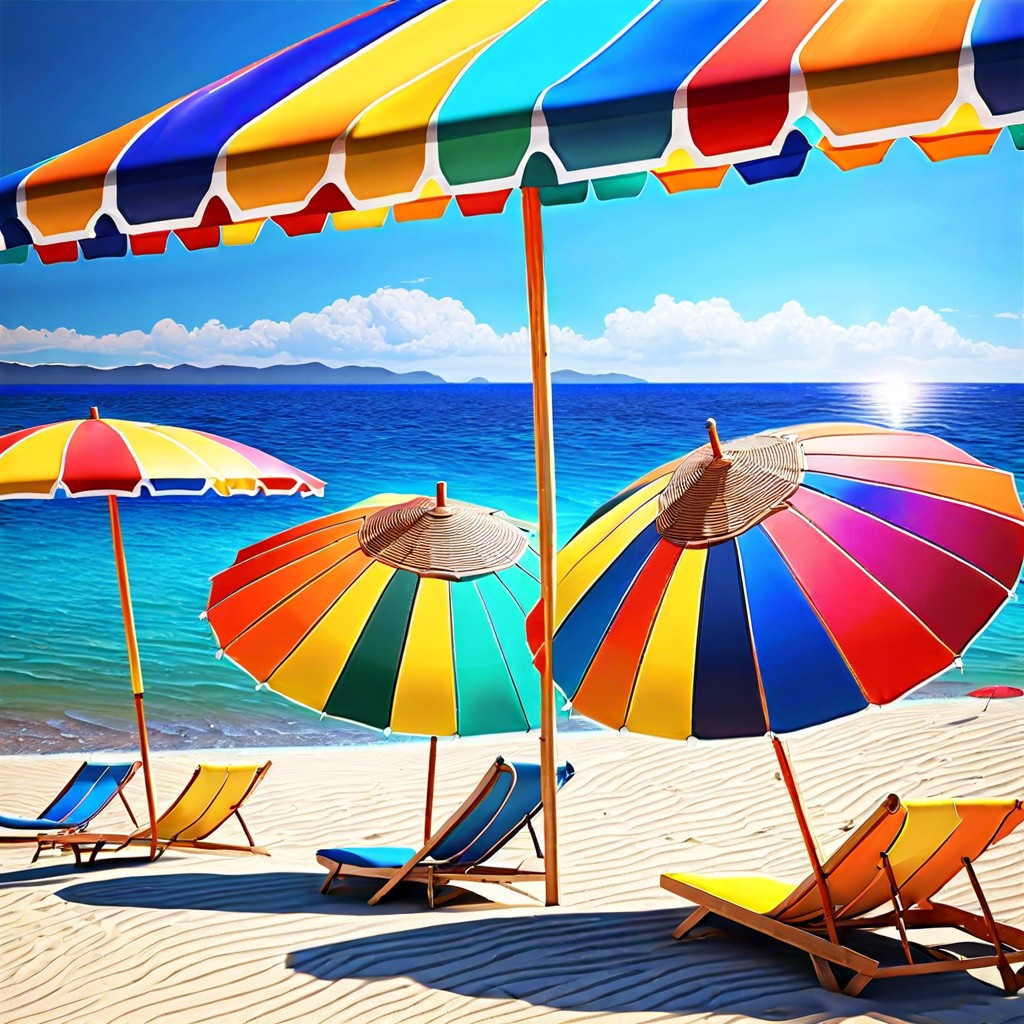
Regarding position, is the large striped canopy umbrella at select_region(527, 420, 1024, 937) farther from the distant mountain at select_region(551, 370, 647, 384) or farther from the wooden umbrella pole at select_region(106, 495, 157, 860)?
the distant mountain at select_region(551, 370, 647, 384)

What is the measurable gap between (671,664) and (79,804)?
407cm

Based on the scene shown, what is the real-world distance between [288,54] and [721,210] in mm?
43760

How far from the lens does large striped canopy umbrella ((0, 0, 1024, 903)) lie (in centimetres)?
157

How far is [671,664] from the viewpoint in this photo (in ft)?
10.6

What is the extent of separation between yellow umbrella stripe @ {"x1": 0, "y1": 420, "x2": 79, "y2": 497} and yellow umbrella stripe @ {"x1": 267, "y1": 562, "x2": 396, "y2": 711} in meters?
1.19

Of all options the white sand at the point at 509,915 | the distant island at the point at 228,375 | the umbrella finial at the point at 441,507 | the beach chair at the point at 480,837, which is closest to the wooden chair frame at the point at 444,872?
the beach chair at the point at 480,837

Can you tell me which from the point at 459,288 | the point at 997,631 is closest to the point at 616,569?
the point at 997,631

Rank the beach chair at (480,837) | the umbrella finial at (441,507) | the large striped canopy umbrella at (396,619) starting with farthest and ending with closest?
the umbrella finial at (441,507) → the large striped canopy umbrella at (396,619) → the beach chair at (480,837)

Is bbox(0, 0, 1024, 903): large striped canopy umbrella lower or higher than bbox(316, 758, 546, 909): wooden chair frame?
higher

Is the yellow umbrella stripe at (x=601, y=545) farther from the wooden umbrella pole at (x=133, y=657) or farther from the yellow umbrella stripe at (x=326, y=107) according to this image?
the wooden umbrella pole at (x=133, y=657)

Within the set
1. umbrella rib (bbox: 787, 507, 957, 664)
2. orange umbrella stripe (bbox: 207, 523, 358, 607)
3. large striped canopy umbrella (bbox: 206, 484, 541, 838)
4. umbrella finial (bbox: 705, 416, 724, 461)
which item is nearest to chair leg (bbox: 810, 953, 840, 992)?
umbrella rib (bbox: 787, 507, 957, 664)

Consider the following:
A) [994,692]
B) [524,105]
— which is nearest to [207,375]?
[994,692]

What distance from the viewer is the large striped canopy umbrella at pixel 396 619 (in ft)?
14.0

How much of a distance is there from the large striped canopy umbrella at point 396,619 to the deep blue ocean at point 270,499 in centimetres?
783
